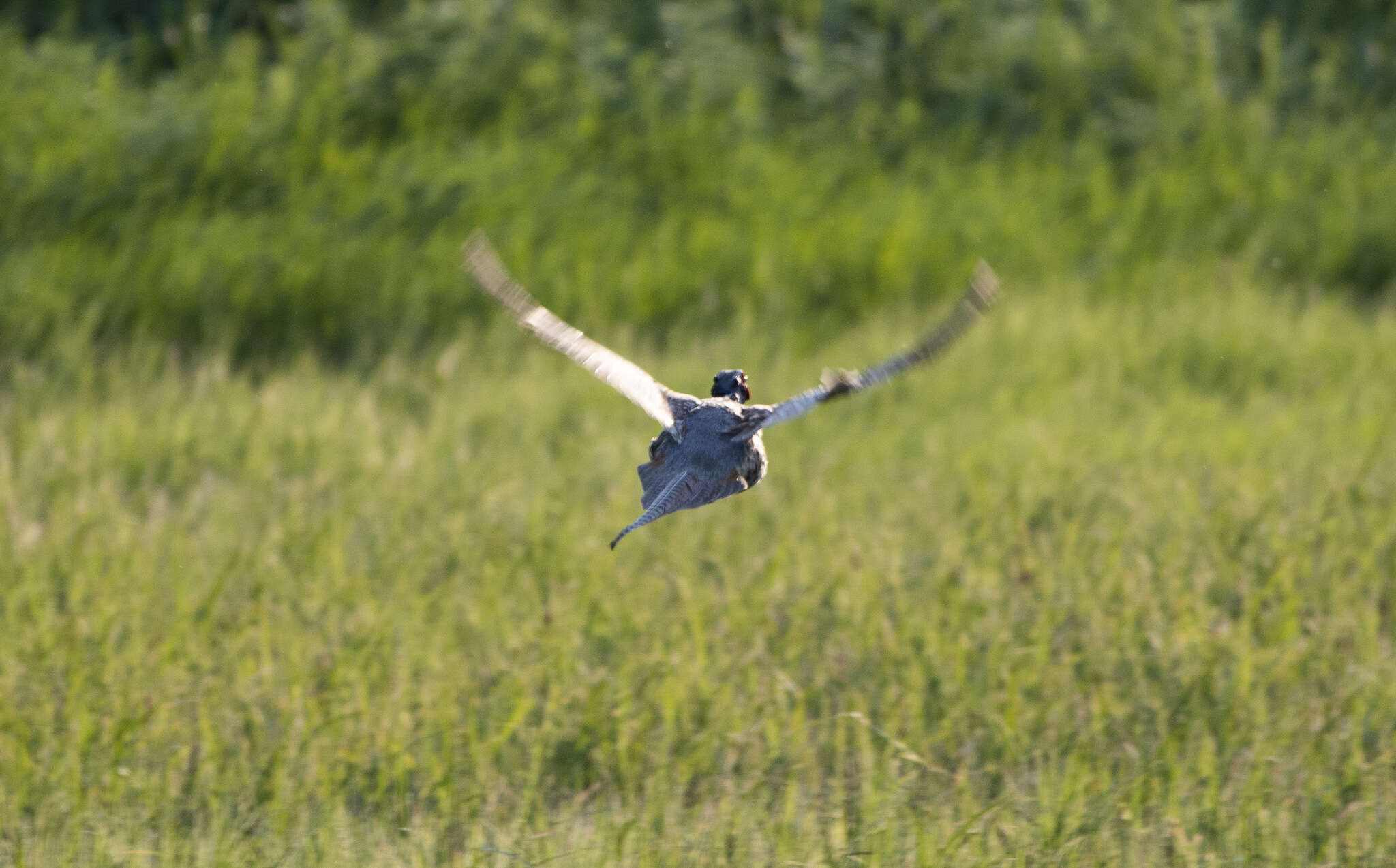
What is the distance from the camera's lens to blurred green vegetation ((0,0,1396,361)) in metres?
7.06

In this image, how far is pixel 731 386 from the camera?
2188 millimetres

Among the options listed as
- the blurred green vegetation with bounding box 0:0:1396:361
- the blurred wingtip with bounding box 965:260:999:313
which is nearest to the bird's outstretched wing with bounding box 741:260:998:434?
the blurred wingtip with bounding box 965:260:999:313

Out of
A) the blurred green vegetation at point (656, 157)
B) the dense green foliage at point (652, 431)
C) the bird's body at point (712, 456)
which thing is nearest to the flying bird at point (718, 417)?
the bird's body at point (712, 456)

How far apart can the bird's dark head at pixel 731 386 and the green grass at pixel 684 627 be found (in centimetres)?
134

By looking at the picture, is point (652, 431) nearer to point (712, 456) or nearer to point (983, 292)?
point (983, 292)

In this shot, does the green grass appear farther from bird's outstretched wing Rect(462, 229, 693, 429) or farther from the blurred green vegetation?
bird's outstretched wing Rect(462, 229, 693, 429)

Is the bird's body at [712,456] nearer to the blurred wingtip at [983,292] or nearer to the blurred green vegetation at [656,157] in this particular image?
the blurred wingtip at [983,292]

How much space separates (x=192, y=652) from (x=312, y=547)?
76 cm

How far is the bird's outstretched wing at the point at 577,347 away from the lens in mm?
2373

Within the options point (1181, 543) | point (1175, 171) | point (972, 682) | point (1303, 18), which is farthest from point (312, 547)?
point (1303, 18)

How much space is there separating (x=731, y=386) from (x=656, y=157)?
19.5 feet

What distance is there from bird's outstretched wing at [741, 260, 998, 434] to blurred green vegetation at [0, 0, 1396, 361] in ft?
15.4

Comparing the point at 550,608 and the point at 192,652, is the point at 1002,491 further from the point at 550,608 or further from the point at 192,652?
the point at 192,652

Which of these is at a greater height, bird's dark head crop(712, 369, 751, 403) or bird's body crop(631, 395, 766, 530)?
bird's dark head crop(712, 369, 751, 403)
